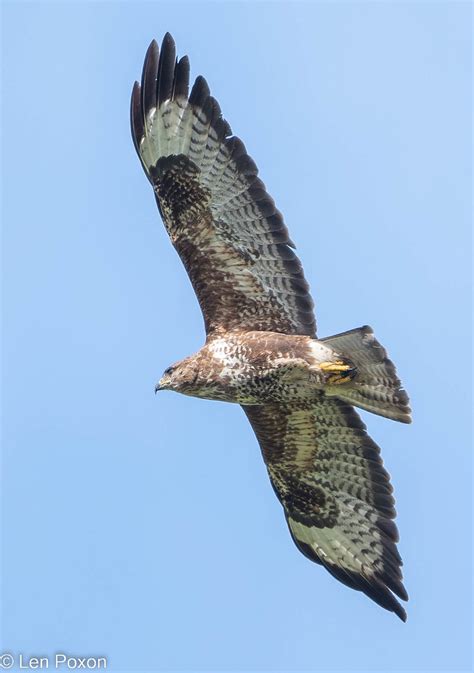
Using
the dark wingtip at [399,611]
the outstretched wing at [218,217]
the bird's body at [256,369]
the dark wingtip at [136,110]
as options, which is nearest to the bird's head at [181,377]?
the bird's body at [256,369]

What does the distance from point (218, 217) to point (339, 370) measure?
181cm

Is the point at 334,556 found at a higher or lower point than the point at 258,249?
lower

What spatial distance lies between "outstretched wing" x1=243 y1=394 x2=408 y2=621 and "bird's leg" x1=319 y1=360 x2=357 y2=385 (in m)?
0.81

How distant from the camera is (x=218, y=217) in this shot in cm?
1231

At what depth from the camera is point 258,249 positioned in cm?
1238

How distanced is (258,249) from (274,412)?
146 centimetres

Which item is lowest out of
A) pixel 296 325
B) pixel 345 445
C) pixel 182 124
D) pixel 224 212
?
pixel 345 445

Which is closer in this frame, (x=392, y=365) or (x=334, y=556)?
(x=392, y=365)

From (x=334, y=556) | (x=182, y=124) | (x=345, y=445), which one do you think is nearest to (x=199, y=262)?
(x=182, y=124)

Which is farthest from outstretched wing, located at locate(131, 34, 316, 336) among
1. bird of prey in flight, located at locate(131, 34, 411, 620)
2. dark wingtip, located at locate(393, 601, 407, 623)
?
dark wingtip, located at locate(393, 601, 407, 623)

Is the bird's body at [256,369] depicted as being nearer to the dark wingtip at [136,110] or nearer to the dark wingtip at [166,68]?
the dark wingtip at [136,110]

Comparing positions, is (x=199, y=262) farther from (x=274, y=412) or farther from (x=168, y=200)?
(x=274, y=412)

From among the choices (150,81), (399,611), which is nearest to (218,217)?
(150,81)

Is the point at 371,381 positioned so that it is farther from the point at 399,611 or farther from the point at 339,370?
the point at 399,611
